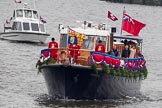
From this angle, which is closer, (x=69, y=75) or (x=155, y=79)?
(x=69, y=75)

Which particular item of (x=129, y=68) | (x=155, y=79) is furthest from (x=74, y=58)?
(x=155, y=79)

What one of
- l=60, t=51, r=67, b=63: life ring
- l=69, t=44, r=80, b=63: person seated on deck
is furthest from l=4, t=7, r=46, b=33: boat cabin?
l=60, t=51, r=67, b=63: life ring

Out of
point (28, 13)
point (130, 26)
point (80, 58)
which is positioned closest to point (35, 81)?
point (130, 26)

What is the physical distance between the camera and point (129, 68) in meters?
37.2

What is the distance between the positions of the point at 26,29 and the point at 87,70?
32465mm

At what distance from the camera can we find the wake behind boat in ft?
217

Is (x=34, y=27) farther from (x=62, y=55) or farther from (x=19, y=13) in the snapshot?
(x=62, y=55)

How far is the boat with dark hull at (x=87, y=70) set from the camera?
34.8 meters

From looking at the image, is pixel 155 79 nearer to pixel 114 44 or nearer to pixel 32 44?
pixel 114 44

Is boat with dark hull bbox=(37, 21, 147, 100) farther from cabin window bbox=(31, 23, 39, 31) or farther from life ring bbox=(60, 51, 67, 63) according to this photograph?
cabin window bbox=(31, 23, 39, 31)

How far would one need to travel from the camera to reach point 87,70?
3481 centimetres

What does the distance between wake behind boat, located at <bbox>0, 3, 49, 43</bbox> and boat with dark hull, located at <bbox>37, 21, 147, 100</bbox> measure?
2845cm

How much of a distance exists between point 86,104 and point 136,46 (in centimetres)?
647

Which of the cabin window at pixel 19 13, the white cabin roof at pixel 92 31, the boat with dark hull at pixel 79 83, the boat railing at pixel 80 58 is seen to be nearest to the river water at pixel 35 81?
the boat with dark hull at pixel 79 83
